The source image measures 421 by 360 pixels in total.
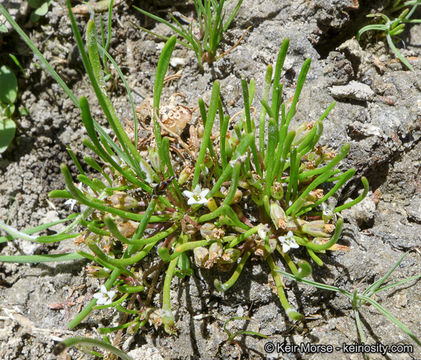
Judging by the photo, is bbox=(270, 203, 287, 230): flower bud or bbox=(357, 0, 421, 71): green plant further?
bbox=(357, 0, 421, 71): green plant

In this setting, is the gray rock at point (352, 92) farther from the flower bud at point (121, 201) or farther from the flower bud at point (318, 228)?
the flower bud at point (121, 201)

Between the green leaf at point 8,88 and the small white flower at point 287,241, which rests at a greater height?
the green leaf at point 8,88

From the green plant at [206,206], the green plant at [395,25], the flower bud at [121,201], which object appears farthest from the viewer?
the green plant at [395,25]

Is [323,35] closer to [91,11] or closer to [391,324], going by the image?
[91,11]

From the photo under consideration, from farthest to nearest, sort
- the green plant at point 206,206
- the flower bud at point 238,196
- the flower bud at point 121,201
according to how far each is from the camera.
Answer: the flower bud at point 121,201, the flower bud at point 238,196, the green plant at point 206,206

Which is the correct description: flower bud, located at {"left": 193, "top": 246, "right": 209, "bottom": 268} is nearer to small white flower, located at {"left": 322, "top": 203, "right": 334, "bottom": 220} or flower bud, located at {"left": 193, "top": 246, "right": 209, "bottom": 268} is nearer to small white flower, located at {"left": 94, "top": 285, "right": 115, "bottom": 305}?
small white flower, located at {"left": 94, "top": 285, "right": 115, "bottom": 305}

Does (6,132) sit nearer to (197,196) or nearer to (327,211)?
(197,196)

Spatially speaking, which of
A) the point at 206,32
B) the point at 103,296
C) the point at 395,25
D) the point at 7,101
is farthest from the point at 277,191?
the point at 7,101

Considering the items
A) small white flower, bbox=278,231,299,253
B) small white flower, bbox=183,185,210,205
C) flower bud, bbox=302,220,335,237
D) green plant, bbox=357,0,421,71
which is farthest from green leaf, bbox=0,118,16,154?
green plant, bbox=357,0,421,71

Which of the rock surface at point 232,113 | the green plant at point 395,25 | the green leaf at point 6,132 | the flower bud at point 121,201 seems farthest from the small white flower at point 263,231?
the green leaf at point 6,132

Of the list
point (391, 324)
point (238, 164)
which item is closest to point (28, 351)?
point (238, 164)
